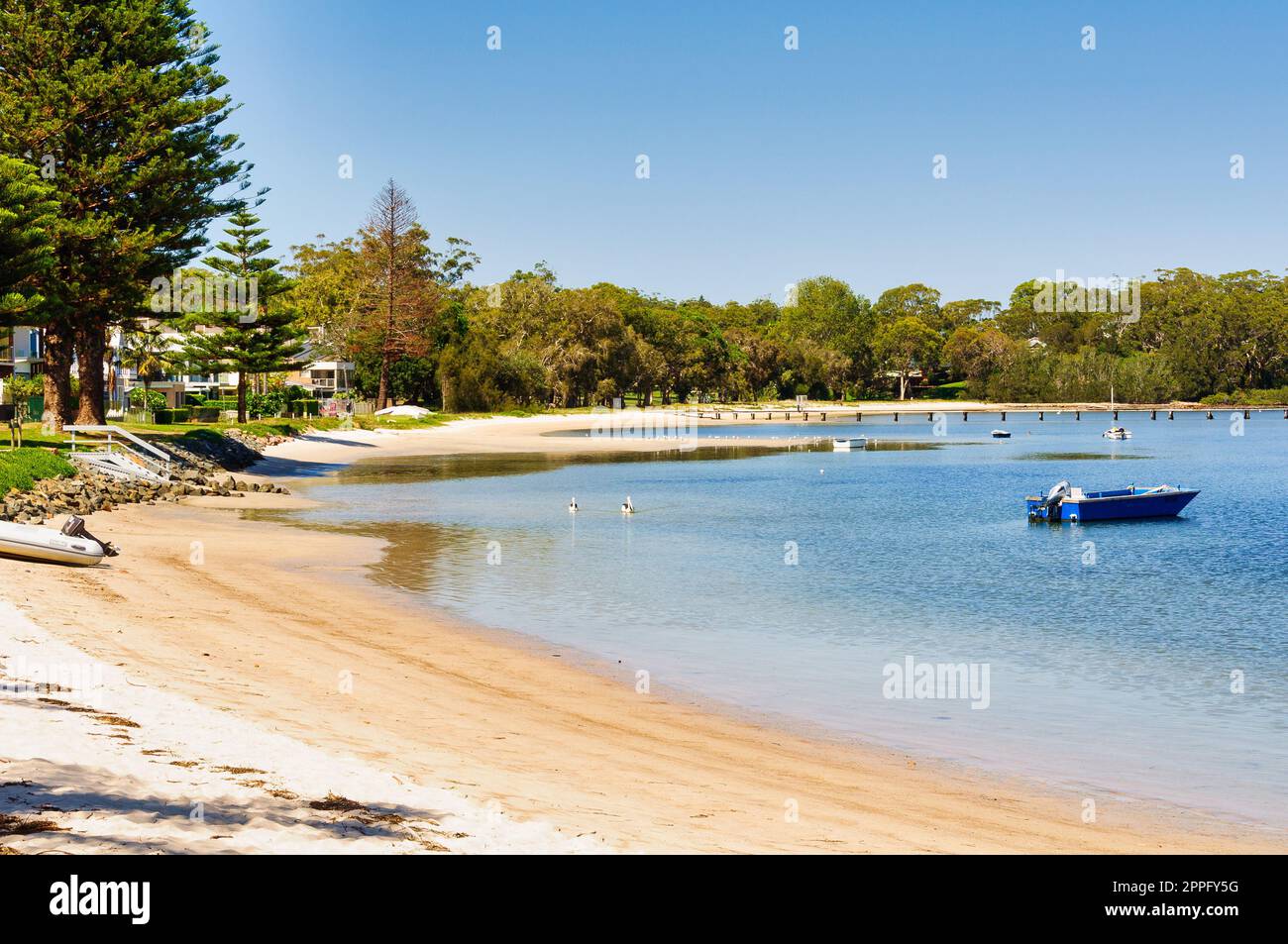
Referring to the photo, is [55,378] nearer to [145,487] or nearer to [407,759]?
[145,487]

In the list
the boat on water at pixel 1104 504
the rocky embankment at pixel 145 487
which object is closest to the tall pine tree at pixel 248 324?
the rocky embankment at pixel 145 487

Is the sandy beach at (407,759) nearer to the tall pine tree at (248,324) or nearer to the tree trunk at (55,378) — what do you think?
the tree trunk at (55,378)

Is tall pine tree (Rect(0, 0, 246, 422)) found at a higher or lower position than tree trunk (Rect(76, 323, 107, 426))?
higher

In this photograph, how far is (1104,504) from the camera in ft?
145

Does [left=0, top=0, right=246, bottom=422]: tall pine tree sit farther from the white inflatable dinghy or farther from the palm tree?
the palm tree

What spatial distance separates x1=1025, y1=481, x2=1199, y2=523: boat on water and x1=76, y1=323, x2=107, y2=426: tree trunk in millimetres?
40875

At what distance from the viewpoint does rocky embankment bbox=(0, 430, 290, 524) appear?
28.3m

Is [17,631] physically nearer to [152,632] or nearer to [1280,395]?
[152,632]

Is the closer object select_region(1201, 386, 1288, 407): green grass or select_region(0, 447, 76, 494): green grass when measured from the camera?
select_region(0, 447, 76, 494): green grass

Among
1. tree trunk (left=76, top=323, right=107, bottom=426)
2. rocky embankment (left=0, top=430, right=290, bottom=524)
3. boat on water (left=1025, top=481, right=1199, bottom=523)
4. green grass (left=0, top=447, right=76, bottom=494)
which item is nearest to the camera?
rocky embankment (left=0, top=430, right=290, bottom=524)

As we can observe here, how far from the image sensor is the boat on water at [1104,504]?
4369cm

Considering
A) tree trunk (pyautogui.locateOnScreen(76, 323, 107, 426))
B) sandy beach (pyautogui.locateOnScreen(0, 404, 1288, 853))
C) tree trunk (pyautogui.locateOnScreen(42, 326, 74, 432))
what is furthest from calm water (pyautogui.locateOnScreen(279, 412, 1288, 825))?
tree trunk (pyautogui.locateOnScreen(42, 326, 74, 432))
